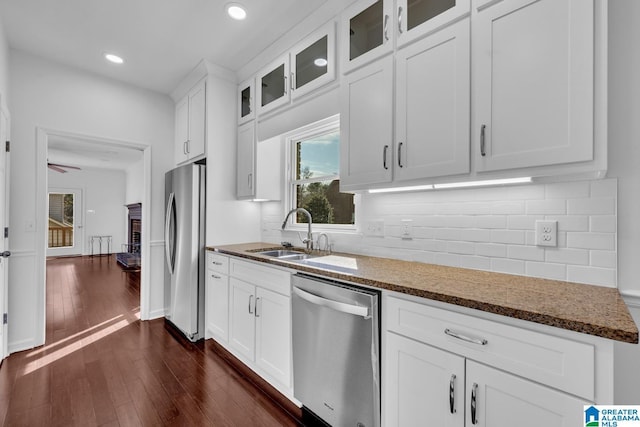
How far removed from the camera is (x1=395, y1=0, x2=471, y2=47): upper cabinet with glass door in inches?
56.9

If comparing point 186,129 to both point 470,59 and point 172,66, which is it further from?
point 470,59

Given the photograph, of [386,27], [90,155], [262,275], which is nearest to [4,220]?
[262,275]

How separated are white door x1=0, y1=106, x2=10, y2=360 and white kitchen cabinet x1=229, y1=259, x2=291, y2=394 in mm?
1807

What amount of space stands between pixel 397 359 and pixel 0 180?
3.11 metres

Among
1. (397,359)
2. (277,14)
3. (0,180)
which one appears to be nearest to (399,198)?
(397,359)

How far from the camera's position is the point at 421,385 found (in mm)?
1207

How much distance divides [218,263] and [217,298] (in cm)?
32

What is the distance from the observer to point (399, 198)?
204 cm

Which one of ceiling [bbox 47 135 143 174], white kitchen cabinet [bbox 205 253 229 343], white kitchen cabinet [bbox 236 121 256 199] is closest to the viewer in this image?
white kitchen cabinet [bbox 205 253 229 343]

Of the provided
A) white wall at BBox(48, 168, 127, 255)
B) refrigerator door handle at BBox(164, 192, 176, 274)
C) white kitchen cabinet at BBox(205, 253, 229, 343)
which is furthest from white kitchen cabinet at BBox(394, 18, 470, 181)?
white wall at BBox(48, 168, 127, 255)

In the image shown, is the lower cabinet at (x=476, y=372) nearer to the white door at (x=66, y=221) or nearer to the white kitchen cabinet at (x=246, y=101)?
the white kitchen cabinet at (x=246, y=101)

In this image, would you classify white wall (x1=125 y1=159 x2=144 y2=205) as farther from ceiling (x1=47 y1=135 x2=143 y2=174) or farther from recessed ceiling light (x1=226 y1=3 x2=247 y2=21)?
recessed ceiling light (x1=226 y1=3 x2=247 y2=21)

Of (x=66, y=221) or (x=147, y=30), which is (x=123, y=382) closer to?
(x=147, y=30)

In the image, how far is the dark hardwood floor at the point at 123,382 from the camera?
1805mm
